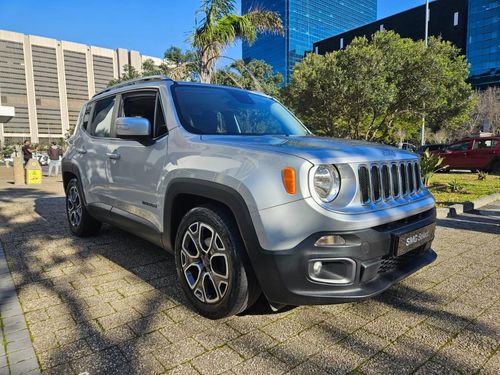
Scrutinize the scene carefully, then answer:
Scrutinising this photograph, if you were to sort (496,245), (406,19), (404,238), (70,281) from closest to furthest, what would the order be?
(404,238) < (70,281) < (496,245) < (406,19)

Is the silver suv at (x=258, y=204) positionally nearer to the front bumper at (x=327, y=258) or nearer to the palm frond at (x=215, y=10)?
the front bumper at (x=327, y=258)

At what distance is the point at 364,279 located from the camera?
2.37 meters

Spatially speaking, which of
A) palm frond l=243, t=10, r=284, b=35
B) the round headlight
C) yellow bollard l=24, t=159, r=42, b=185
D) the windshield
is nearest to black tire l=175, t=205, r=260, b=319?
the round headlight

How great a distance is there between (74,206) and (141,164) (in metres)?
2.30

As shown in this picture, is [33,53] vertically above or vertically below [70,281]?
above

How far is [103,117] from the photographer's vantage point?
14.7 ft

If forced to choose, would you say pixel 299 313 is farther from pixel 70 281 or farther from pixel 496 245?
pixel 496 245

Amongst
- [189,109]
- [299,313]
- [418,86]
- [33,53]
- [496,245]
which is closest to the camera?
[299,313]

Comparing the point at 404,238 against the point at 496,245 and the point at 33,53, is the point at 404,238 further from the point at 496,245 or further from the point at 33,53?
the point at 33,53

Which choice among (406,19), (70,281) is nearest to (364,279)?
(70,281)

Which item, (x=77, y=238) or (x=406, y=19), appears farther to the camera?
(x=406, y=19)

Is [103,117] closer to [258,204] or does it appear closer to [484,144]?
[258,204]

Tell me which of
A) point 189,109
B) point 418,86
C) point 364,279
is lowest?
point 364,279

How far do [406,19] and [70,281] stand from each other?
73987mm
